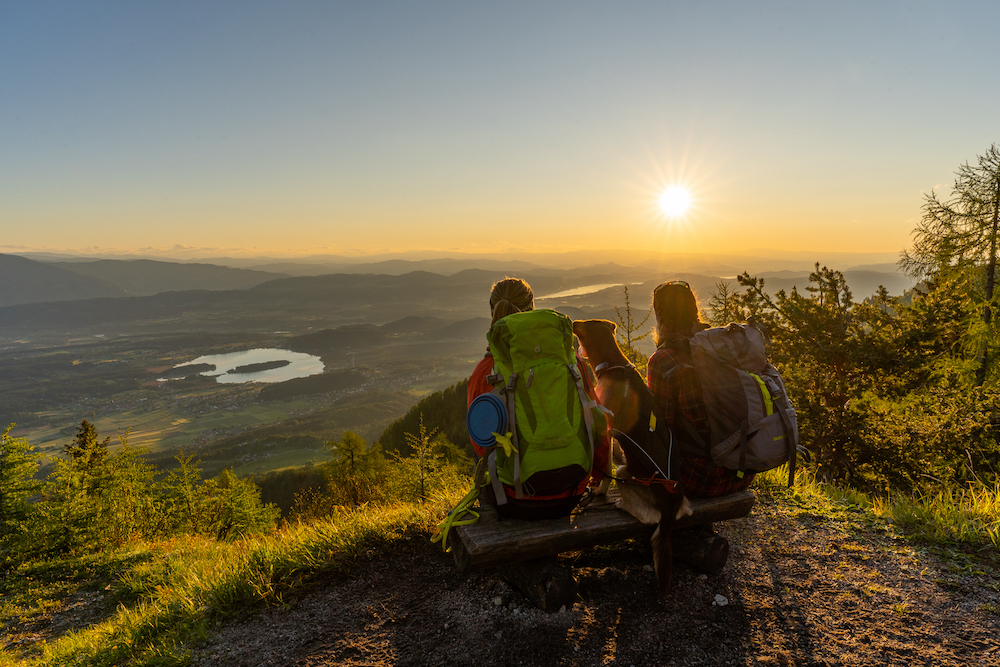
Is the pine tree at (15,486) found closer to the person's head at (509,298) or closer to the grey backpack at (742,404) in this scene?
the person's head at (509,298)

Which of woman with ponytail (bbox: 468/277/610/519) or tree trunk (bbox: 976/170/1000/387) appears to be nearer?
woman with ponytail (bbox: 468/277/610/519)

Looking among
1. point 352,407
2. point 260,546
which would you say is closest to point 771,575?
point 260,546

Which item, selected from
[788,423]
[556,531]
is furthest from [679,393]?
[556,531]

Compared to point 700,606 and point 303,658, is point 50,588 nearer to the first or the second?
point 303,658

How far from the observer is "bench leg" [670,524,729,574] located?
346 cm

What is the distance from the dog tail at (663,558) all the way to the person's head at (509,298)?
193cm

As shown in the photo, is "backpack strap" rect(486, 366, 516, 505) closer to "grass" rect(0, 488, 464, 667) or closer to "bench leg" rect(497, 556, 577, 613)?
"bench leg" rect(497, 556, 577, 613)

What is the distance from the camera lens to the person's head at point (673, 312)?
3.33 m

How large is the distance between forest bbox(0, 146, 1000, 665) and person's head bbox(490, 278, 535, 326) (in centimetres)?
236

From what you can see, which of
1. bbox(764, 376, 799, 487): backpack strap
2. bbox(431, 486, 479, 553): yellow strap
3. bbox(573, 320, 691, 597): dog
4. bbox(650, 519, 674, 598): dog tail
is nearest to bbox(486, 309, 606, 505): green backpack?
bbox(573, 320, 691, 597): dog

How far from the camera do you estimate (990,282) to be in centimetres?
1363

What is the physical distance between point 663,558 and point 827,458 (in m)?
7.51

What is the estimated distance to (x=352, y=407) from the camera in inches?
6073

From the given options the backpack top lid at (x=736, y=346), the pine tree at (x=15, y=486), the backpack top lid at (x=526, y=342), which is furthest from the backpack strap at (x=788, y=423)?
the pine tree at (x=15, y=486)
